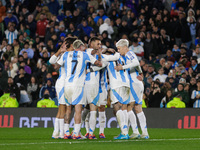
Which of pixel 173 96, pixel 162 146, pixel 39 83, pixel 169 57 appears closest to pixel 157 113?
pixel 173 96

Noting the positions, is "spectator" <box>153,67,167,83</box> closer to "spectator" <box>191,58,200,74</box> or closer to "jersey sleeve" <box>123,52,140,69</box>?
"spectator" <box>191,58,200,74</box>

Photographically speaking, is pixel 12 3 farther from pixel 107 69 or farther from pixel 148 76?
pixel 107 69

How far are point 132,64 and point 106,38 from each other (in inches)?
419

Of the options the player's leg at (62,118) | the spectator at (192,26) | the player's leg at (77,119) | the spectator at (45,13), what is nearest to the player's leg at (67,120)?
the player's leg at (62,118)

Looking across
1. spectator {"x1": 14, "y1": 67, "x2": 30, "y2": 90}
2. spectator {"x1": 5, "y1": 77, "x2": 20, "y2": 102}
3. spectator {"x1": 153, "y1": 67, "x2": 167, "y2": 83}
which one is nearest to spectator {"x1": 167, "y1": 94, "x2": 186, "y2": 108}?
spectator {"x1": 153, "y1": 67, "x2": 167, "y2": 83}

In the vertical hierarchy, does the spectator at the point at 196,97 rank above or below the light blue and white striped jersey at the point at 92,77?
below

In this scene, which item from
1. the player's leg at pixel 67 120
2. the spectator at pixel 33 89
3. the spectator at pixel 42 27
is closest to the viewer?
the player's leg at pixel 67 120

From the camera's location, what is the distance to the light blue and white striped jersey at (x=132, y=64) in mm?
12422

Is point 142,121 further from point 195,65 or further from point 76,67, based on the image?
point 195,65

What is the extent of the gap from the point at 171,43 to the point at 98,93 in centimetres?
1207

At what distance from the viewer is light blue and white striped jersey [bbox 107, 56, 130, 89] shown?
1246cm

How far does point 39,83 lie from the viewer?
21.9 m

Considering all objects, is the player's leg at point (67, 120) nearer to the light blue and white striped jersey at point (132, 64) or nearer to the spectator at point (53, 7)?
the light blue and white striped jersey at point (132, 64)

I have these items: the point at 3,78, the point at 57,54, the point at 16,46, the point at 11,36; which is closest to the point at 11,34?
the point at 11,36
